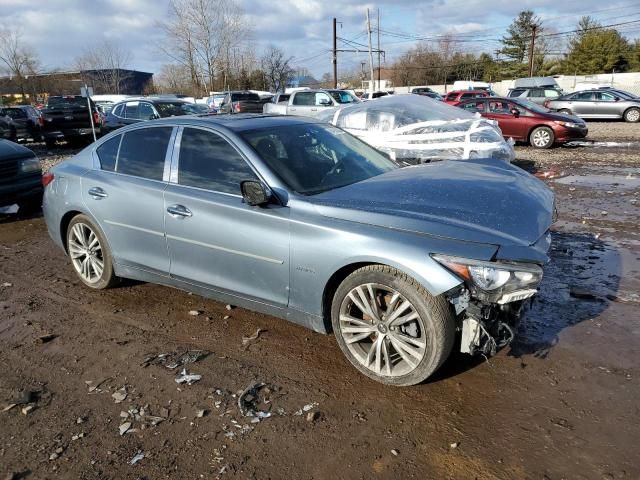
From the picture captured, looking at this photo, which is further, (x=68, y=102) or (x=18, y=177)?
(x=68, y=102)

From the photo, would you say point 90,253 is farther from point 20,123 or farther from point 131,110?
point 20,123

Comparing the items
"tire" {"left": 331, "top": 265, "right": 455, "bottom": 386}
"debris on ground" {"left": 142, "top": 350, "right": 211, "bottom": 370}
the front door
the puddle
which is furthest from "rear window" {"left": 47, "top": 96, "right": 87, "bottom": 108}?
"tire" {"left": 331, "top": 265, "right": 455, "bottom": 386}

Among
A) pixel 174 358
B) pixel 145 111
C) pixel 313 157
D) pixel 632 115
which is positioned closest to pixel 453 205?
pixel 313 157

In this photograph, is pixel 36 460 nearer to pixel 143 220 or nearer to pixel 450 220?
pixel 143 220

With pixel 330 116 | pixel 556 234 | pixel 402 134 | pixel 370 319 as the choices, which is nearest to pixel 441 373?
pixel 370 319

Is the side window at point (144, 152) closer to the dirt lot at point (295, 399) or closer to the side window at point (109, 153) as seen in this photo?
the side window at point (109, 153)

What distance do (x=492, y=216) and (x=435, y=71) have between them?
7384 centimetres

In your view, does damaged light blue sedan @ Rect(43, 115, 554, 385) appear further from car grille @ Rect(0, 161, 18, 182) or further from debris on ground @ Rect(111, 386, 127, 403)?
car grille @ Rect(0, 161, 18, 182)

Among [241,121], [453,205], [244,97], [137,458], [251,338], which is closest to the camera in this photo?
[137,458]

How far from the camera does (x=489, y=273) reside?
2.77 m

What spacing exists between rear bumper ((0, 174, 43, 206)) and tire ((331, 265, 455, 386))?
6.77 m

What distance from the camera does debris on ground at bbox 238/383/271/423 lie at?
9.68 feet

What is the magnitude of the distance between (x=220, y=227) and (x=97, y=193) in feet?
5.09

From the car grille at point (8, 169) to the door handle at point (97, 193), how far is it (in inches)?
168
